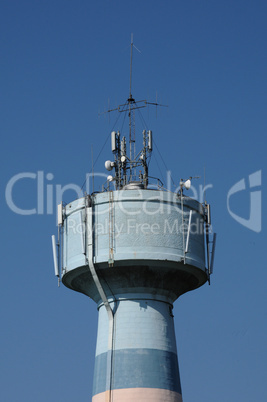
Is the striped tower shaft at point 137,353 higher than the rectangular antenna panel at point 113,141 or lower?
lower

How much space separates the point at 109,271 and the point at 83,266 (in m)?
1.20

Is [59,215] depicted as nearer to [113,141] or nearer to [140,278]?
[113,141]

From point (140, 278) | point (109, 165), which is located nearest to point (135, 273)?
point (140, 278)

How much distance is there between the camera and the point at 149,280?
134 ft

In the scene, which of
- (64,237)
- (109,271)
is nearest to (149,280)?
(109,271)

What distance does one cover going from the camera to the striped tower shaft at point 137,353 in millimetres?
39844

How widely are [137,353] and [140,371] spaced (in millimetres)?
828

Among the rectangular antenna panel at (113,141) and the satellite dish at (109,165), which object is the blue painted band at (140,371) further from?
the rectangular antenna panel at (113,141)

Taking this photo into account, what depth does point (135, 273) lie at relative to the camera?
40688 mm

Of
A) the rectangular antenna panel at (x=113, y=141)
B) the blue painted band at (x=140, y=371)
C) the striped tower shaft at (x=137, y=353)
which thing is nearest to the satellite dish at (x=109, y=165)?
the rectangular antenna panel at (x=113, y=141)

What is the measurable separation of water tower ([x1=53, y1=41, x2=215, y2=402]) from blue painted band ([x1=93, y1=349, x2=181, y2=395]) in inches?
1.7

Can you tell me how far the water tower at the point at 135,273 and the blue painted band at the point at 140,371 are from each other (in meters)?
0.04

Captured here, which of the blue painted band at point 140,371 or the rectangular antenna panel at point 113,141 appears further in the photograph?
the rectangular antenna panel at point 113,141

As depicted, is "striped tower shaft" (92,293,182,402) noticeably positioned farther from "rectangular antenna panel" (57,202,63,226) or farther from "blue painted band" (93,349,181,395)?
"rectangular antenna panel" (57,202,63,226)
